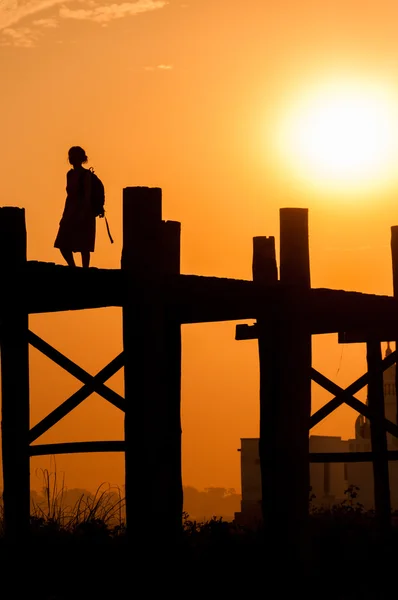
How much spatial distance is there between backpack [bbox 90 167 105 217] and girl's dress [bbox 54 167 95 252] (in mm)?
77

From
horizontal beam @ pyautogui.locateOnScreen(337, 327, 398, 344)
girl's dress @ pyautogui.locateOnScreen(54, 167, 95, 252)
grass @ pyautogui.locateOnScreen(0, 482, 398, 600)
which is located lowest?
grass @ pyautogui.locateOnScreen(0, 482, 398, 600)

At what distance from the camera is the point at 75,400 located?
1226 centimetres

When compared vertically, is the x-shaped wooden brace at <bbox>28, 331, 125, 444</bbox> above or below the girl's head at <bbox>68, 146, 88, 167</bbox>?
below

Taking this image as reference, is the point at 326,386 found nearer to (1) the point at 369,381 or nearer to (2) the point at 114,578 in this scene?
(1) the point at 369,381

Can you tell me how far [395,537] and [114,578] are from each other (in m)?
5.10

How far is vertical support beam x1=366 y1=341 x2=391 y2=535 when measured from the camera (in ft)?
56.2

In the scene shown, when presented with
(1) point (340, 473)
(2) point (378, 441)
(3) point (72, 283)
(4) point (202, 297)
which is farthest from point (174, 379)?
(1) point (340, 473)

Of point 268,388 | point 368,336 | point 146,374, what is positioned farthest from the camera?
point 368,336

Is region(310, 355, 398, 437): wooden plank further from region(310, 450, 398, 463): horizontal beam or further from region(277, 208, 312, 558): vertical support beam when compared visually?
region(277, 208, 312, 558): vertical support beam

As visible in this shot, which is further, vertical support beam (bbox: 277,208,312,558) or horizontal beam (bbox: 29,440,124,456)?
vertical support beam (bbox: 277,208,312,558)

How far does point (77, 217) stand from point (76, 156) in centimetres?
65

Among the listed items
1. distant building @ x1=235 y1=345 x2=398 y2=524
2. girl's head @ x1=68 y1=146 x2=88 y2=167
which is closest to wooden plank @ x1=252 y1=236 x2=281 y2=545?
girl's head @ x1=68 y1=146 x2=88 y2=167

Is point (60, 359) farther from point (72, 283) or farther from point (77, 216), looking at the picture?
point (72, 283)

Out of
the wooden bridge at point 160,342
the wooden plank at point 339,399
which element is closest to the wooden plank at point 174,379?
the wooden bridge at point 160,342
